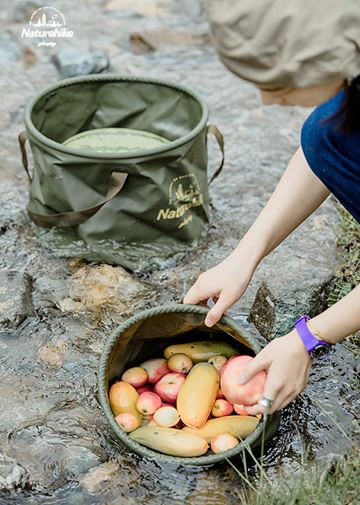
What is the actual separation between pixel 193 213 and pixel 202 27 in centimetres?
226

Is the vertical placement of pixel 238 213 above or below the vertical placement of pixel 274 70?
below

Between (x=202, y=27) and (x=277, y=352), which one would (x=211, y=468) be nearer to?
(x=277, y=352)

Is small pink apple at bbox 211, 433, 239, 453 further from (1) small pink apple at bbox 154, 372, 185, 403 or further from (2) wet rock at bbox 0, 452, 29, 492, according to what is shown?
(2) wet rock at bbox 0, 452, 29, 492

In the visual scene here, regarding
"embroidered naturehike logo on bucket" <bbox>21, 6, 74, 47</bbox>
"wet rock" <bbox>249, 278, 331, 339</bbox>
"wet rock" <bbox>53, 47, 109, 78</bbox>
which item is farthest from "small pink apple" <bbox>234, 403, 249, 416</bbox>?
"embroidered naturehike logo on bucket" <bbox>21, 6, 74, 47</bbox>

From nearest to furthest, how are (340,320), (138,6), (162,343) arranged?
1. (340,320)
2. (162,343)
3. (138,6)

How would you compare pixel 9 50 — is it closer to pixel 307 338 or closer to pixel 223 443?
pixel 223 443

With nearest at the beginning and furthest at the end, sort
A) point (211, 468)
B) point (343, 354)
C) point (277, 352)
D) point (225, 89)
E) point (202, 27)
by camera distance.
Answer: point (277, 352) < point (211, 468) < point (343, 354) < point (225, 89) < point (202, 27)

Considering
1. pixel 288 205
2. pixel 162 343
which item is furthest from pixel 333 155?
pixel 162 343

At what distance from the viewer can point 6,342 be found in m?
2.68

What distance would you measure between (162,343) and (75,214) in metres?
0.70

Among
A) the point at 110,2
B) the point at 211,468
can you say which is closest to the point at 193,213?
the point at 211,468

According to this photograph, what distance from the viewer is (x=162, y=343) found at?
2.51m

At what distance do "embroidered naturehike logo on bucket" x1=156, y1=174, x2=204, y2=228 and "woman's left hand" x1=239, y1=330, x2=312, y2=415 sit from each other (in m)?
1.13

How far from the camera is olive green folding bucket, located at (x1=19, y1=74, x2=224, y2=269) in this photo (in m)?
2.89
